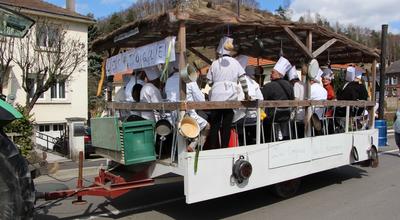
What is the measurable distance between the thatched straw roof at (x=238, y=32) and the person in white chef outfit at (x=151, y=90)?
561 mm

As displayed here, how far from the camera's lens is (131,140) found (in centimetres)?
564

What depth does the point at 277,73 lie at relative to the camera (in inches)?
298

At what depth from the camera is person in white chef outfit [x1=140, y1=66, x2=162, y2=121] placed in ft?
20.7

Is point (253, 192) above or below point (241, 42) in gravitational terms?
below

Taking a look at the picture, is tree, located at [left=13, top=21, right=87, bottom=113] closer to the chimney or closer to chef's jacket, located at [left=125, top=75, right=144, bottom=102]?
the chimney

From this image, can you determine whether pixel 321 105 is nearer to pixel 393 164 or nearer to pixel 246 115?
pixel 246 115

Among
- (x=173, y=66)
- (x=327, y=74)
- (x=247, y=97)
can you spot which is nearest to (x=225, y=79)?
(x=247, y=97)

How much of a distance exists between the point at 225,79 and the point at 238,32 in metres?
1.39

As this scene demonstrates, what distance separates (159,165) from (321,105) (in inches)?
137

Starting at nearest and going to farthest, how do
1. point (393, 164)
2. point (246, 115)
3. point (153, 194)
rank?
point (246, 115) < point (153, 194) < point (393, 164)

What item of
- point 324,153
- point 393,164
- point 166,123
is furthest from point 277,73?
point 393,164

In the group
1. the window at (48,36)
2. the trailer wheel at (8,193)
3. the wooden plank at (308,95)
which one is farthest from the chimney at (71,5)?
the trailer wheel at (8,193)

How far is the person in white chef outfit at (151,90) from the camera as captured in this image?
6.30 meters

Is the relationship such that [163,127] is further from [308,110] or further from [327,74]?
[327,74]
